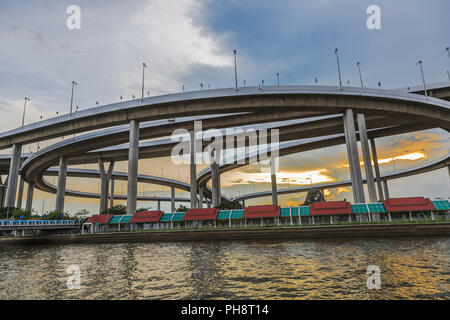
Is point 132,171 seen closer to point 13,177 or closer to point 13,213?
point 13,213

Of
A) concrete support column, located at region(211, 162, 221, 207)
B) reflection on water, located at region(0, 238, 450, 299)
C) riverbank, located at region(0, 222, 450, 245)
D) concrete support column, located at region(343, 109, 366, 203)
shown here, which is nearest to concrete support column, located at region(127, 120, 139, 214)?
riverbank, located at region(0, 222, 450, 245)

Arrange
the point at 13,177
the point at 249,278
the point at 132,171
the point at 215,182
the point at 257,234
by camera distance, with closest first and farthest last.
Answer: the point at 249,278 → the point at 257,234 → the point at 132,171 → the point at 13,177 → the point at 215,182

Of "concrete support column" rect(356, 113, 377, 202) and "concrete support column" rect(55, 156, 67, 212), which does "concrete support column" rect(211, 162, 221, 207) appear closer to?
"concrete support column" rect(55, 156, 67, 212)

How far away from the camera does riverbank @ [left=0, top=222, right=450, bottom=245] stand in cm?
2803

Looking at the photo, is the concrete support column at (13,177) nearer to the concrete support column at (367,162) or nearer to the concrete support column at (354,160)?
the concrete support column at (354,160)

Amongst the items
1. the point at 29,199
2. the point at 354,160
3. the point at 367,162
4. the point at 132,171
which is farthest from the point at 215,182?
the point at 29,199

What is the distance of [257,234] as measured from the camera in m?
31.6

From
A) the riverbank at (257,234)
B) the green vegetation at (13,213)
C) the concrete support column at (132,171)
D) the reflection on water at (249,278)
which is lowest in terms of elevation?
the reflection on water at (249,278)

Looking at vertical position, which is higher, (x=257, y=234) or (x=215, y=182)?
(x=215, y=182)

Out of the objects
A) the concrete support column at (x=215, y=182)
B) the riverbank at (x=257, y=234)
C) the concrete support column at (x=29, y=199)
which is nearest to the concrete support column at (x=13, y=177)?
the riverbank at (x=257, y=234)

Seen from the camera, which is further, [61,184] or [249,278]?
[61,184]

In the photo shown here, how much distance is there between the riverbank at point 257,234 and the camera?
28.0 m
